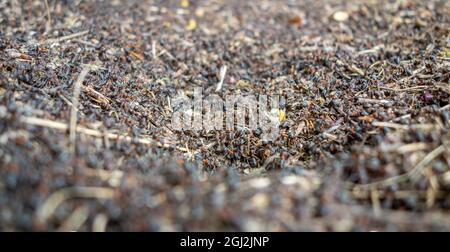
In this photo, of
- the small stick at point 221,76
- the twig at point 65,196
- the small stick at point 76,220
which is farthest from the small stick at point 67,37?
the small stick at point 76,220

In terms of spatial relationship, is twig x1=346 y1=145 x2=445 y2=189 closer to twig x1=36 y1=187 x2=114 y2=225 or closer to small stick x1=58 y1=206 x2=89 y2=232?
twig x1=36 y1=187 x2=114 y2=225

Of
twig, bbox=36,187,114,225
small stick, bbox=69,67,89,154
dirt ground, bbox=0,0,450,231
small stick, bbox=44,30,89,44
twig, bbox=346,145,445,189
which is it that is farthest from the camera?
small stick, bbox=44,30,89,44

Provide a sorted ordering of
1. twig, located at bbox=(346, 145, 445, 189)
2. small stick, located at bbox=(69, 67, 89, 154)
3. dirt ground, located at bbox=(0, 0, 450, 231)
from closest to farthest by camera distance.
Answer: dirt ground, located at bbox=(0, 0, 450, 231), twig, located at bbox=(346, 145, 445, 189), small stick, located at bbox=(69, 67, 89, 154)

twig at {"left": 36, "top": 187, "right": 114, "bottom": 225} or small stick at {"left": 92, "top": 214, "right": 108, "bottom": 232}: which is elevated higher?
twig at {"left": 36, "top": 187, "right": 114, "bottom": 225}

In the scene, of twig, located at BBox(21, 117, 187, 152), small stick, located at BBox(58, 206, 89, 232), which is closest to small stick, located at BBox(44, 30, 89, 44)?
twig, located at BBox(21, 117, 187, 152)

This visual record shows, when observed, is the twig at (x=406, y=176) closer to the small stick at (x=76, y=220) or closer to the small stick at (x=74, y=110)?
the small stick at (x=76, y=220)

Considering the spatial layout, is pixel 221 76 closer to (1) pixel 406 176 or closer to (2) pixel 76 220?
(1) pixel 406 176

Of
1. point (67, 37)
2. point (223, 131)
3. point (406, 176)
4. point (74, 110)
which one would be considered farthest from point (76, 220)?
point (67, 37)

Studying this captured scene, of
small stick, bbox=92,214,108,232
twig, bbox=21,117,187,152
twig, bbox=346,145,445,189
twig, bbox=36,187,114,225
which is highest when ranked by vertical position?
twig, bbox=21,117,187,152
